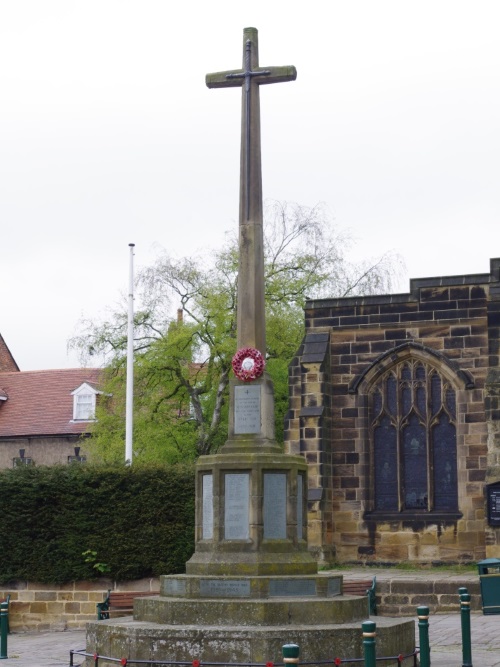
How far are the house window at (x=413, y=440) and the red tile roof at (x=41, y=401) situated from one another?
60.0 feet

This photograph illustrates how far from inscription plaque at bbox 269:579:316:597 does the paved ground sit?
182cm

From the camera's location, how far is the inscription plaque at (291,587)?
13141 millimetres

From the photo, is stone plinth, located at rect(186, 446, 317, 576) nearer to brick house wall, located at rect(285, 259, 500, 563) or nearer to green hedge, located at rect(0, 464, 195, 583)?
green hedge, located at rect(0, 464, 195, 583)

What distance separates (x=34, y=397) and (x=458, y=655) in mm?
31374

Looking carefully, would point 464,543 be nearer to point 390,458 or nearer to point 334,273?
point 390,458

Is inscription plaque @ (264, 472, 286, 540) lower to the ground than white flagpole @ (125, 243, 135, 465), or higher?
lower

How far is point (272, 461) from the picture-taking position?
13.7 metres

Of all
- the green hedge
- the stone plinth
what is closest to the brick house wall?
the green hedge

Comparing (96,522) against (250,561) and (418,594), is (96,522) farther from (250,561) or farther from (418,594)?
(250,561)

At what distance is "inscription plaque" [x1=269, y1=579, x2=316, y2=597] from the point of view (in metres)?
13.1

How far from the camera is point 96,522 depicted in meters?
21.3

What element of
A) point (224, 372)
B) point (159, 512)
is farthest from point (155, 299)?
point (159, 512)

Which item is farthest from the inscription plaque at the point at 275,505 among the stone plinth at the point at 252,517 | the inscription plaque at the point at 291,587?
the inscription plaque at the point at 291,587

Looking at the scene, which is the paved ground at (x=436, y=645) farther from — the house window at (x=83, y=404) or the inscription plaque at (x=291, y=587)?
the house window at (x=83, y=404)
